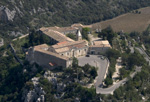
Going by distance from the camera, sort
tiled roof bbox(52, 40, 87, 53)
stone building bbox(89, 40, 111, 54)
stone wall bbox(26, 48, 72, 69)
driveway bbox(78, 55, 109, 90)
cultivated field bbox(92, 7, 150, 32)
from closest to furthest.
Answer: driveway bbox(78, 55, 109, 90) < stone wall bbox(26, 48, 72, 69) < tiled roof bbox(52, 40, 87, 53) < stone building bbox(89, 40, 111, 54) < cultivated field bbox(92, 7, 150, 32)

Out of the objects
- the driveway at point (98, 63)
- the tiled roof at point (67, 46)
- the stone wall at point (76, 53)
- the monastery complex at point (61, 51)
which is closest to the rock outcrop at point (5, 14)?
the monastery complex at point (61, 51)

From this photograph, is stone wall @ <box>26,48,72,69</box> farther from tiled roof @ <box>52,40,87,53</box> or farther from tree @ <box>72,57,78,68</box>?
tiled roof @ <box>52,40,87,53</box>

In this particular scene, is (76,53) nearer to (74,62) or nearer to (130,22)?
(74,62)

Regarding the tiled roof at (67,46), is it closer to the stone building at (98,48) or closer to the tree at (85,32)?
the stone building at (98,48)

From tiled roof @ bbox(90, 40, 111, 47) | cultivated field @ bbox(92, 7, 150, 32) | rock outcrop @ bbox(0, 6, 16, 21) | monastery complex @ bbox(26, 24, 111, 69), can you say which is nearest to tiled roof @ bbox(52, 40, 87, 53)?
monastery complex @ bbox(26, 24, 111, 69)

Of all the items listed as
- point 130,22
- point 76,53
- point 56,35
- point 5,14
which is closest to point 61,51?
point 76,53

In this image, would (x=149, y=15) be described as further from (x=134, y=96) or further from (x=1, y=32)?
(x=134, y=96)
